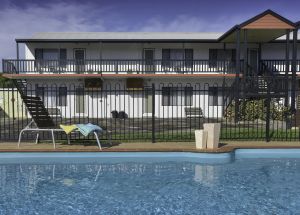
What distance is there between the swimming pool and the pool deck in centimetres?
15

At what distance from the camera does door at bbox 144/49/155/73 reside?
977 inches

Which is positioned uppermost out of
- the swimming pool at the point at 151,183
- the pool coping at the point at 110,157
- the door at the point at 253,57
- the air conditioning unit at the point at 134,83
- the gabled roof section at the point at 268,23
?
the gabled roof section at the point at 268,23

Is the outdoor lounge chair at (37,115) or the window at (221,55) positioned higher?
the window at (221,55)

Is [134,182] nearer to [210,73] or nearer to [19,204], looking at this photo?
[19,204]

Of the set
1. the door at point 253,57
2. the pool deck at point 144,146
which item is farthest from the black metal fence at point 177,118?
the door at point 253,57

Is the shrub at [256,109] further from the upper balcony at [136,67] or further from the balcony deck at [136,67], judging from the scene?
the upper balcony at [136,67]

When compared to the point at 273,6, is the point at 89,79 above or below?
below

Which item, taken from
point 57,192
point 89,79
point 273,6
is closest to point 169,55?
point 89,79

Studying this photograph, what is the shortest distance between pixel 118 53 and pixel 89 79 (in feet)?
Answer: 9.67

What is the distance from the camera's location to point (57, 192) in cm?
676

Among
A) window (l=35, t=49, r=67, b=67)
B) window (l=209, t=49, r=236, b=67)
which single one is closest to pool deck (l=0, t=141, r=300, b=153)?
window (l=209, t=49, r=236, b=67)

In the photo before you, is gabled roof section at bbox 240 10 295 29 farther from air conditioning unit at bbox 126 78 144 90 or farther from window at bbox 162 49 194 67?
air conditioning unit at bbox 126 78 144 90

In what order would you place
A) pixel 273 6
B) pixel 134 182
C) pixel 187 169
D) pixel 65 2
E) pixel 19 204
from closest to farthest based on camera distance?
pixel 19 204 < pixel 134 182 < pixel 187 169 < pixel 65 2 < pixel 273 6

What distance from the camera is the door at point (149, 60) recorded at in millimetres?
24828
